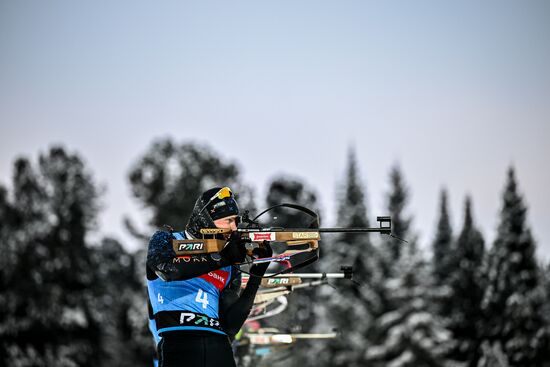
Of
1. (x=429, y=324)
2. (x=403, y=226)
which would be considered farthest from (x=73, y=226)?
(x=403, y=226)

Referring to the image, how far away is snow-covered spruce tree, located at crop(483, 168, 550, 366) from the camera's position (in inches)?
1481

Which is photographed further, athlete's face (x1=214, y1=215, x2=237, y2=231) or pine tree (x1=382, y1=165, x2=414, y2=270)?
pine tree (x1=382, y1=165, x2=414, y2=270)

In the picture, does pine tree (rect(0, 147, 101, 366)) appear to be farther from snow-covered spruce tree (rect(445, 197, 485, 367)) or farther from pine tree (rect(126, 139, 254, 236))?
snow-covered spruce tree (rect(445, 197, 485, 367))

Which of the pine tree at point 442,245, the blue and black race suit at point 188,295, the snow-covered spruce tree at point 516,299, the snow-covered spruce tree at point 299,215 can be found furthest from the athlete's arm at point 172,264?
the pine tree at point 442,245

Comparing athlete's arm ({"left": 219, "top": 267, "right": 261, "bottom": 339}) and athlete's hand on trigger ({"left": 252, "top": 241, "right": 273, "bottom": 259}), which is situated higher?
athlete's hand on trigger ({"left": 252, "top": 241, "right": 273, "bottom": 259})

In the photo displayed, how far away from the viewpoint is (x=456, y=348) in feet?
196

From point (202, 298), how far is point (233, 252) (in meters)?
0.43

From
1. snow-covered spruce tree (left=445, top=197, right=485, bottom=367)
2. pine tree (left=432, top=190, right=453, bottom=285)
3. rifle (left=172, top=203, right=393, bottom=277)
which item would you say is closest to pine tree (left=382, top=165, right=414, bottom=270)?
pine tree (left=432, top=190, right=453, bottom=285)

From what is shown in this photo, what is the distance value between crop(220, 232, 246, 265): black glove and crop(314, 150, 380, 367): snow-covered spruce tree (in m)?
56.0

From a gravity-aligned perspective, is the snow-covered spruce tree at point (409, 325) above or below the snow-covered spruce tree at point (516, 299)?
below

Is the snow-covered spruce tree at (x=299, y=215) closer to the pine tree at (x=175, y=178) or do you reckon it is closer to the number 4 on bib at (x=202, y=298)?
the pine tree at (x=175, y=178)

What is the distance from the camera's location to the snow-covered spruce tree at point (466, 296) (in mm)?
53688

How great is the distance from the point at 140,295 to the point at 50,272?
20.9 ft

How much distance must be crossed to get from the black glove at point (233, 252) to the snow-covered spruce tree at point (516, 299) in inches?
1216
